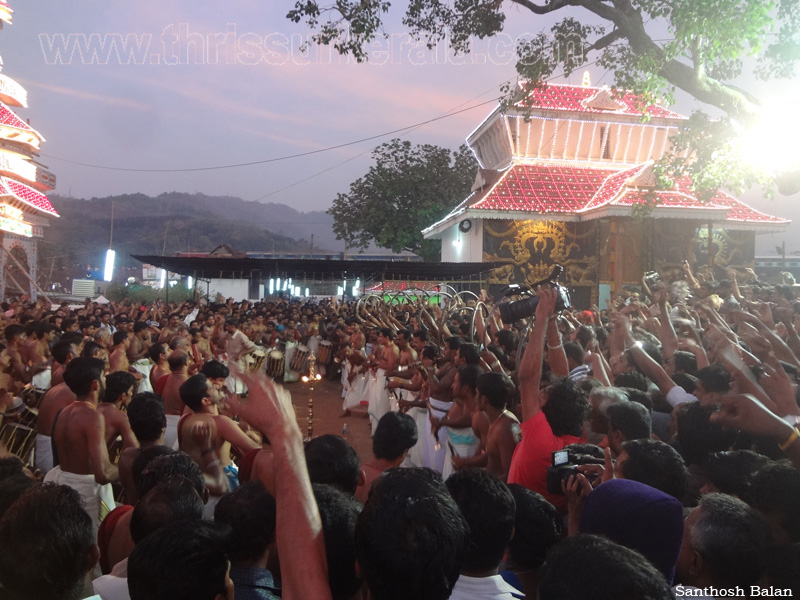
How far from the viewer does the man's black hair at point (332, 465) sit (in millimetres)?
3094

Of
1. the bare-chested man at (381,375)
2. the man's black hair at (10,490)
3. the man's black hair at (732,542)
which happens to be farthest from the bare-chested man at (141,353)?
the man's black hair at (732,542)

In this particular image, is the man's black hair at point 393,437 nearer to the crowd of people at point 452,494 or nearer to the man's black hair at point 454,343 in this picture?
the crowd of people at point 452,494

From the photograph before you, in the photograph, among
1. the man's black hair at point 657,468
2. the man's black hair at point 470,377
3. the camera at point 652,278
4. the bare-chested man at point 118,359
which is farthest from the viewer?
the camera at point 652,278

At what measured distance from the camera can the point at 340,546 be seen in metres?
2.31

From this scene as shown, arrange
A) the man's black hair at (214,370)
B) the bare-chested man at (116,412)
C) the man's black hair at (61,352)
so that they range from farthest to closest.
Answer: the man's black hair at (61,352), the man's black hair at (214,370), the bare-chested man at (116,412)

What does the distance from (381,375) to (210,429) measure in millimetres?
6864

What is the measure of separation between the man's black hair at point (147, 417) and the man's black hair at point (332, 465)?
2.07 metres

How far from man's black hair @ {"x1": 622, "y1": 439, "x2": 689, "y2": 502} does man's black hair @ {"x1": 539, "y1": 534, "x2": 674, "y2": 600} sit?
1.32 m

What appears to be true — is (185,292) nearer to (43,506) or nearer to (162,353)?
(162,353)

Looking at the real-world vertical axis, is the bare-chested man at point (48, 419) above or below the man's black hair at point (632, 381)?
below

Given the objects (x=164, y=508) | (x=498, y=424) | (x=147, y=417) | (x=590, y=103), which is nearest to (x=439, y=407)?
(x=498, y=424)

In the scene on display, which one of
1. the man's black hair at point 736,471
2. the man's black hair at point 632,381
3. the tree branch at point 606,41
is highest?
the tree branch at point 606,41

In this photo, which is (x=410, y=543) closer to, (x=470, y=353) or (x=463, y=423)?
(x=463, y=423)

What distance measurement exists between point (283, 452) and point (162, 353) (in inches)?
277
